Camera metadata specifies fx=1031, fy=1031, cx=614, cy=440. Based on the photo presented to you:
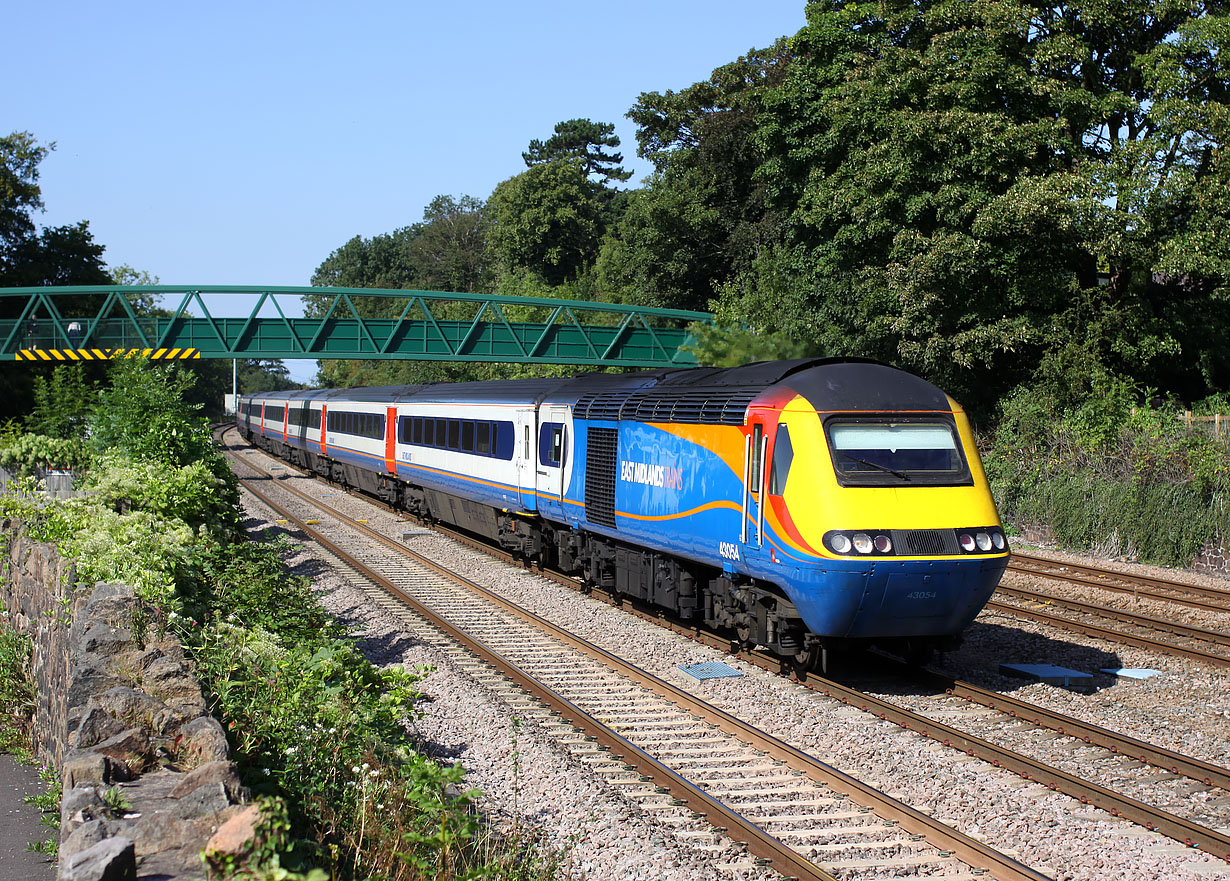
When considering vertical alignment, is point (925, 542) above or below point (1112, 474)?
above

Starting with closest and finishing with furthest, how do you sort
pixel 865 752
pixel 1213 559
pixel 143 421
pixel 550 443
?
pixel 865 752, pixel 550 443, pixel 143 421, pixel 1213 559

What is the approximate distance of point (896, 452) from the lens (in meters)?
9.63

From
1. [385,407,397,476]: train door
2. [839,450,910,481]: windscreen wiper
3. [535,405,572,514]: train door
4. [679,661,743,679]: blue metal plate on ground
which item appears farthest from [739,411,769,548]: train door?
[385,407,397,476]: train door

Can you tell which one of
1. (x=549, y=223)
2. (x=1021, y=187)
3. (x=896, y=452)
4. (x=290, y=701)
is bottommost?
(x=290, y=701)

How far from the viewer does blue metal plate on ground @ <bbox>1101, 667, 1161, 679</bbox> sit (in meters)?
10.5

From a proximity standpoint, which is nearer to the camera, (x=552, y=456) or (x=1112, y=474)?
(x=552, y=456)

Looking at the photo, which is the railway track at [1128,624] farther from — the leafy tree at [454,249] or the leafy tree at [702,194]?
the leafy tree at [454,249]

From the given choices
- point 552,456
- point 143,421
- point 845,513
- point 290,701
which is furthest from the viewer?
point 143,421

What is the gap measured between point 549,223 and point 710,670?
57.3 metres

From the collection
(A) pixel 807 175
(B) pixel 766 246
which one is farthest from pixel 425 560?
(B) pixel 766 246

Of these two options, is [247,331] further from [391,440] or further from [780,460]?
[780,460]

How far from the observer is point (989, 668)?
1092cm

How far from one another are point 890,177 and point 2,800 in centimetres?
2264

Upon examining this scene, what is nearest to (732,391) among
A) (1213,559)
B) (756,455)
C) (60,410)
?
(756,455)
